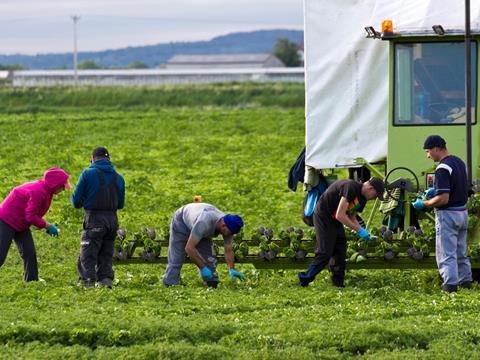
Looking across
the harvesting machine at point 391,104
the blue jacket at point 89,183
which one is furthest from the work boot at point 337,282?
the blue jacket at point 89,183

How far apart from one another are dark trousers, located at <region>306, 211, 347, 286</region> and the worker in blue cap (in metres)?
0.90

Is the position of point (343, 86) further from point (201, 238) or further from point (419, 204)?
point (201, 238)

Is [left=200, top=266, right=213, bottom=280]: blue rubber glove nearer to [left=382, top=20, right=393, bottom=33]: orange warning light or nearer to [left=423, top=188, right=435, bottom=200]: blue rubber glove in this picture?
[left=423, top=188, right=435, bottom=200]: blue rubber glove

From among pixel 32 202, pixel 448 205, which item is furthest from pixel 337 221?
pixel 32 202

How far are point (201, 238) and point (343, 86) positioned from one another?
3360 millimetres

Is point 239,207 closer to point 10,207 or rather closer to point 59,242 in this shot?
point 59,242

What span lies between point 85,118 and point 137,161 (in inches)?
604

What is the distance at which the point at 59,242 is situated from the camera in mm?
17938

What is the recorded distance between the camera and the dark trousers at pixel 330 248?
44.0ft

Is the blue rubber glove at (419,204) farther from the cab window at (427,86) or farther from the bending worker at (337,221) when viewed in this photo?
the cab window at (427,86)

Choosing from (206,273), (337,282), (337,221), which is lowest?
(337,282)

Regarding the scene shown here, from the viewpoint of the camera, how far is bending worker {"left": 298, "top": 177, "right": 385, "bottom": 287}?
43.0 ft

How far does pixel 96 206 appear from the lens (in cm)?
1338

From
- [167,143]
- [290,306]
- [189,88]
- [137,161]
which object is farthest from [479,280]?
[189,88]
